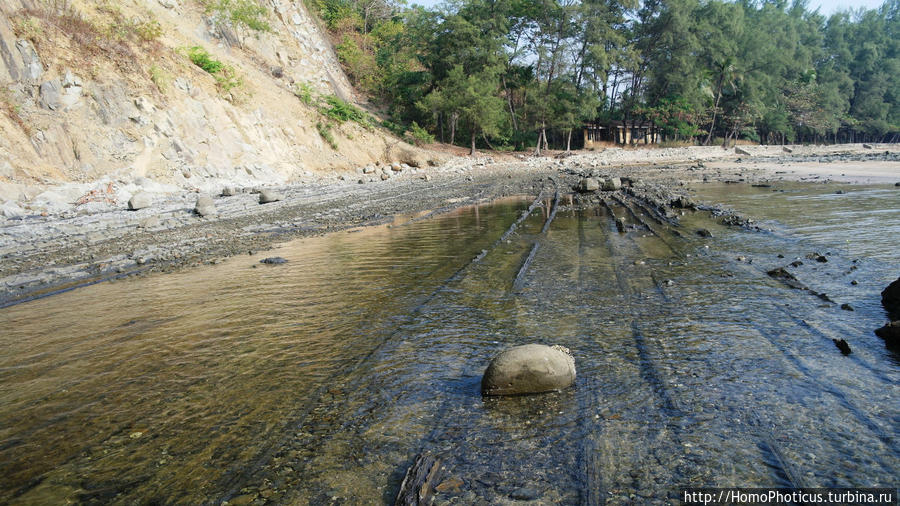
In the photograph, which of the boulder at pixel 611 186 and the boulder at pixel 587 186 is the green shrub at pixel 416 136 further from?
the boulder at pixel 611 186

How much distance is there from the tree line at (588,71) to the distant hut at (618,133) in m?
0.77

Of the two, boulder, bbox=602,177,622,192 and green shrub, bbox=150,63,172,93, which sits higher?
green shrub, bbox=150,63,172,93

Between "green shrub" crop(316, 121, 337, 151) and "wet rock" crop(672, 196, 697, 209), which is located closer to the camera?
"wet rock" crop(672, 196, 697, 209)

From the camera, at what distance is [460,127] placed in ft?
146

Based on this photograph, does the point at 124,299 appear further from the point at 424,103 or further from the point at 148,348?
the point at 424,103

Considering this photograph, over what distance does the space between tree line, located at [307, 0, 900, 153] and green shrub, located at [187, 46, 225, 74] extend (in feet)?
51.5

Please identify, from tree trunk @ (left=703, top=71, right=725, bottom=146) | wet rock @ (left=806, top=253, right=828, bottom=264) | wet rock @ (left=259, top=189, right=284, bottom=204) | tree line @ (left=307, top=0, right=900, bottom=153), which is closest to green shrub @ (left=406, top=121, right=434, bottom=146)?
tree line @ (left=307, top=0, right=900, bottom=153)

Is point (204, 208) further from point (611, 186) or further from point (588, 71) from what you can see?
point (588, 71)

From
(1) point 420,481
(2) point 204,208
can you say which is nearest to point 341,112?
(2) point 204,208

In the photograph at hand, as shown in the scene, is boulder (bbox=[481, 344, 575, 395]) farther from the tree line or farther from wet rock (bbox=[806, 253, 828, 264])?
the tree line

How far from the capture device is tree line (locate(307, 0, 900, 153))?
40.4 meters

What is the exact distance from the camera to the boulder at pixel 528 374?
3.97 m

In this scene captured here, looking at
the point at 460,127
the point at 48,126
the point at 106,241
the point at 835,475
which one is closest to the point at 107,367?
the point at 835,475

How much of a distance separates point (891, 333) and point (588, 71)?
49.7 metres
